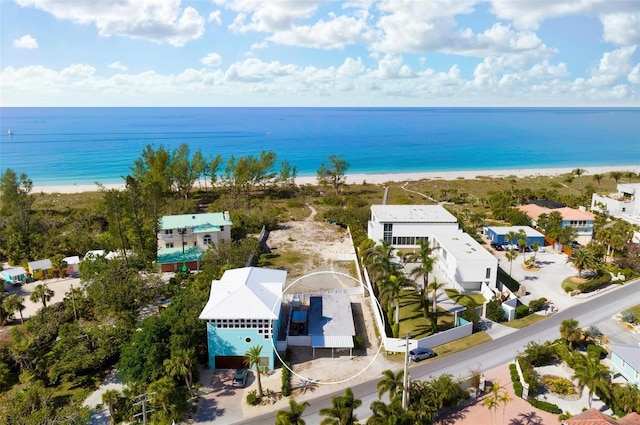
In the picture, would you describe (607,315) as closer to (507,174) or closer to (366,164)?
(507,174)

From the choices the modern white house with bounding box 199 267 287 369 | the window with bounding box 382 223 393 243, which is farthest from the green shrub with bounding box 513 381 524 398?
the window with bounding box 382 223 393 243

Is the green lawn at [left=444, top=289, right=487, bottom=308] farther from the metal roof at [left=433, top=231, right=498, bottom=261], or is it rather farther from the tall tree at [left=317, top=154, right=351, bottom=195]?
the tall tree at [left=317, top=154, right=351, bottom=195]

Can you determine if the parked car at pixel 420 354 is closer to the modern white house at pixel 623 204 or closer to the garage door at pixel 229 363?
the garage door at pixel 229 363

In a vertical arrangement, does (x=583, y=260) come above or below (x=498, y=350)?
above

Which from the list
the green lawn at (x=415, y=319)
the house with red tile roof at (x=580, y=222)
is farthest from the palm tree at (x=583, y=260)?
the green lawn at (x=415, y=319)

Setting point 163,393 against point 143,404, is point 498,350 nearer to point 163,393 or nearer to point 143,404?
point 163,393

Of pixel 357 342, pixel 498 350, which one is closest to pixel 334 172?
pixel 357 342
